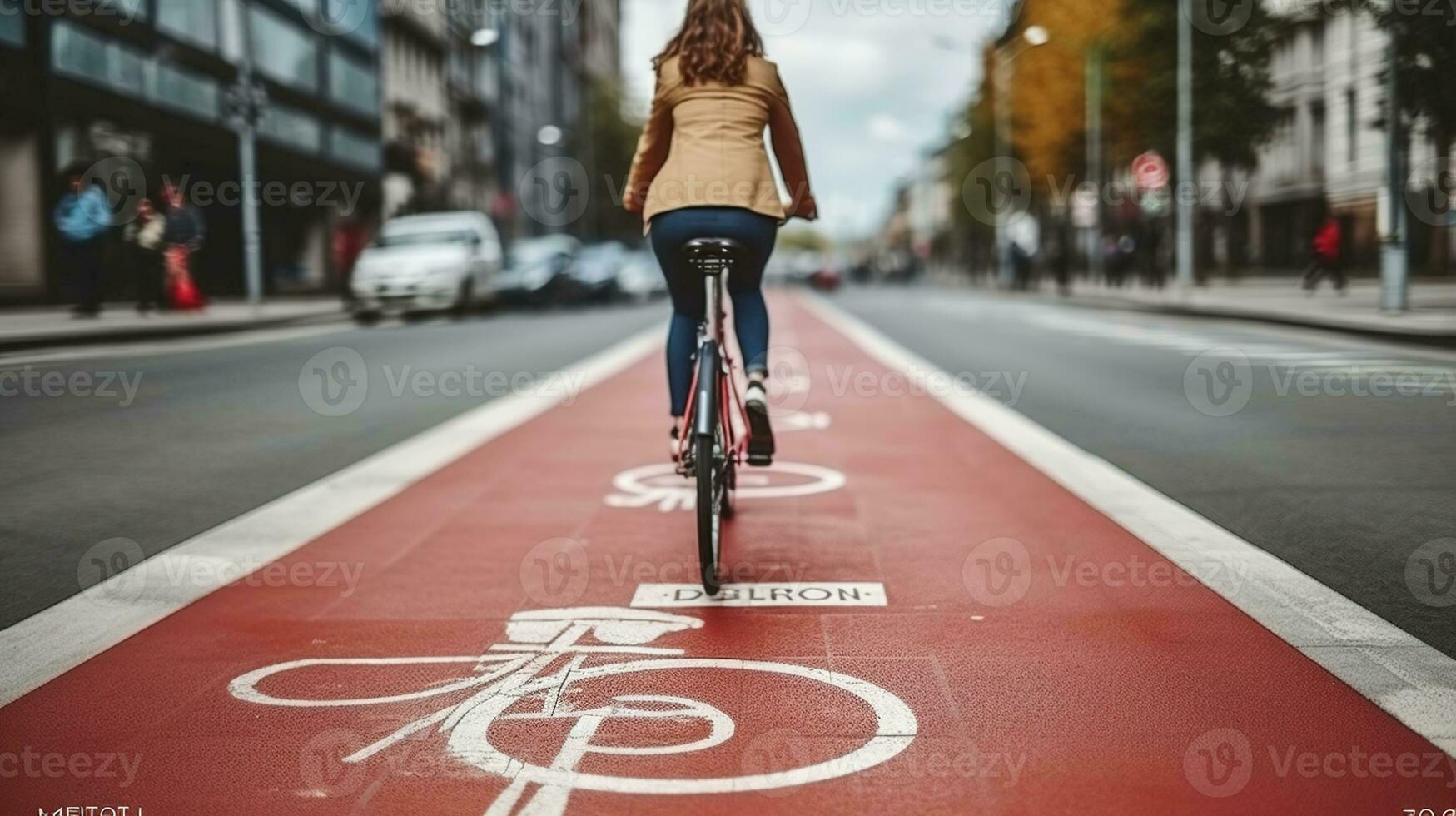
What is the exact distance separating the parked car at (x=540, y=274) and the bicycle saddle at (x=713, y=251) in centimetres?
2755

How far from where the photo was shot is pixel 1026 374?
14.8 m

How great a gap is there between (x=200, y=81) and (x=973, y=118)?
143 ft

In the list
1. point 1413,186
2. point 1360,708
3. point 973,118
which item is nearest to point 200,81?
point 1413,186

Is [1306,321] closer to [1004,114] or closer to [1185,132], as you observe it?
[1185,132]

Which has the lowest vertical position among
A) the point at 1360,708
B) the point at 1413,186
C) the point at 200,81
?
the point at 1360,708

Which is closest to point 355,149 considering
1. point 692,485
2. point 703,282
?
point 692,485

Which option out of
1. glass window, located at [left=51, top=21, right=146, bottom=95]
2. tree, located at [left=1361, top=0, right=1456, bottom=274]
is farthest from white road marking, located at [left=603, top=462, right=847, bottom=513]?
glass window, located at [left=51, top=21, right=146, bottom=95]

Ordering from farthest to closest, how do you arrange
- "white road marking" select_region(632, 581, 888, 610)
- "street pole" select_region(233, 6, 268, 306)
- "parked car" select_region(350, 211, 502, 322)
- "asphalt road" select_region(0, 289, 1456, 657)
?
"street pole" select_region(233, 6, 268, 306) < "parked car" select_region(350, 211, 502, 322) < "asphalt road" select_region(0, 289, 1456, 657) < "white road marking" select_region(632, 581, 888, 610)

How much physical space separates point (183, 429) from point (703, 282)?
222 inches

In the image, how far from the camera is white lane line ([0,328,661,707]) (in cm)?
448

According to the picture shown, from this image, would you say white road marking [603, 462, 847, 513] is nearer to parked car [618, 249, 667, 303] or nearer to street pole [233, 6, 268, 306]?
street pole [233, 6, 268, 306]

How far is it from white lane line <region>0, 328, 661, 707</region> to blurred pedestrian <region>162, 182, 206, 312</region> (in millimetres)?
15916

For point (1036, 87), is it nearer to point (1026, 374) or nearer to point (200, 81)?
point (200, 81)

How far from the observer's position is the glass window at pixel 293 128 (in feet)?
131
